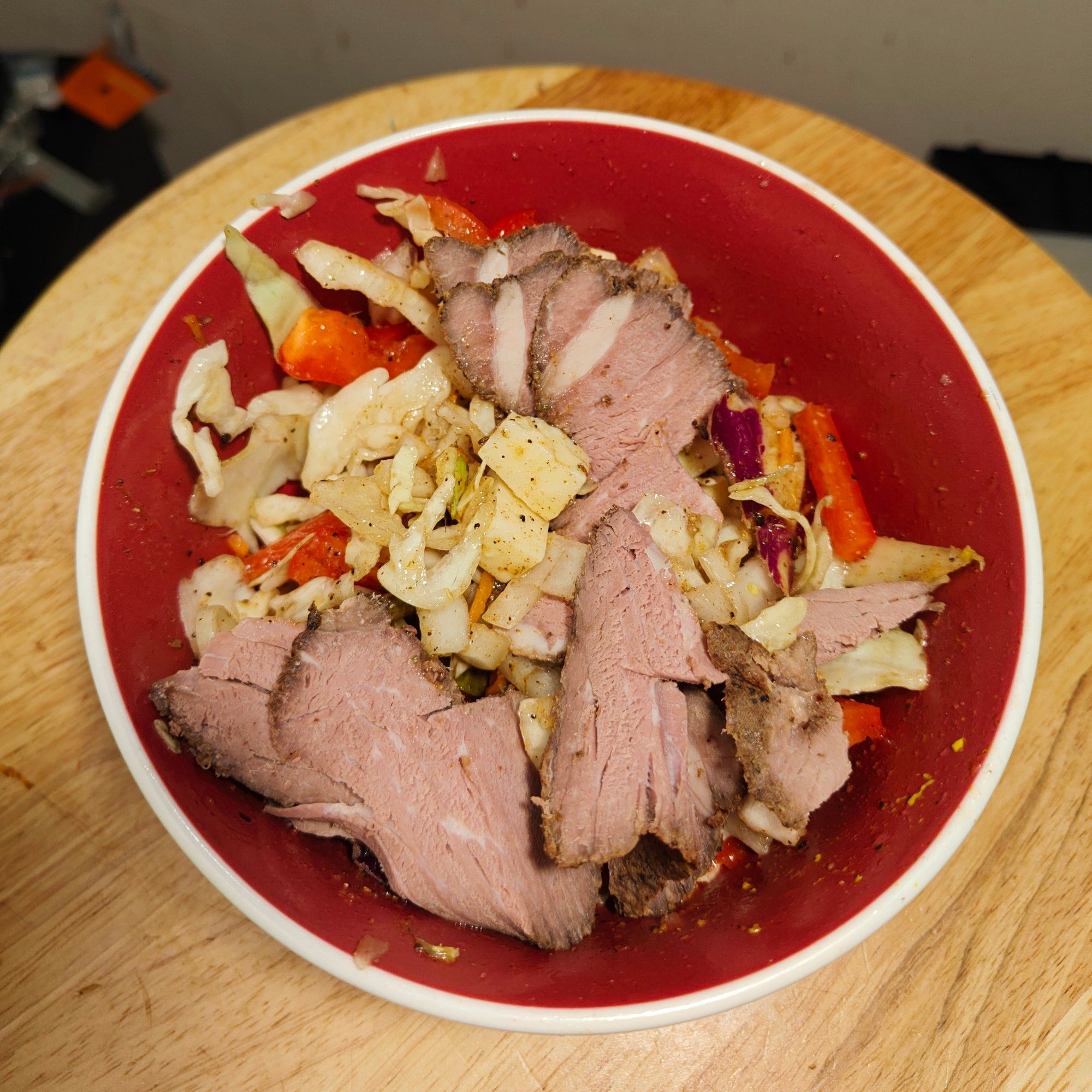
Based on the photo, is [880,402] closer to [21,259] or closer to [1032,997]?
[1032,997]

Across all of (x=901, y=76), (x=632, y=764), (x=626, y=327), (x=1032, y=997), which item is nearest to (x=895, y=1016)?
(x=1032, y=997)

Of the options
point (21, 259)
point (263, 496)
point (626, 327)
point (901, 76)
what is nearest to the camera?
point (626, 327)

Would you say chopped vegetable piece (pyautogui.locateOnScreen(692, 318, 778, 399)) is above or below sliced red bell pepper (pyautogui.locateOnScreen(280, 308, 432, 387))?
above

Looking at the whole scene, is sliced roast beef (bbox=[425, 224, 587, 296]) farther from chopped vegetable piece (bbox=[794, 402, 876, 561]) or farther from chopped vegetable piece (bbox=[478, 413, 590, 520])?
chopped vegetable piece (bbox=[794, 402, 876, 561])

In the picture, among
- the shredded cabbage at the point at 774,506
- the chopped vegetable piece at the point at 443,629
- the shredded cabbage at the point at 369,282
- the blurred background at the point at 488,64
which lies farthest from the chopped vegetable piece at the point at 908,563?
the blurred background at the point at 488,64

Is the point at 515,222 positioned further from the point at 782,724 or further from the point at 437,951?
the point at 437,951

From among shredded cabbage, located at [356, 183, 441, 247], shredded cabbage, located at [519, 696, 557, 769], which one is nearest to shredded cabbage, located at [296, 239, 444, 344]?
shredded cabbage, located at [356, 183, 441, 247]

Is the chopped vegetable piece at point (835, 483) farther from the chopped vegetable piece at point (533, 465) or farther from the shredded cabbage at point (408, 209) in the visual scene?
the shredded cabbage at point (408, 209)
